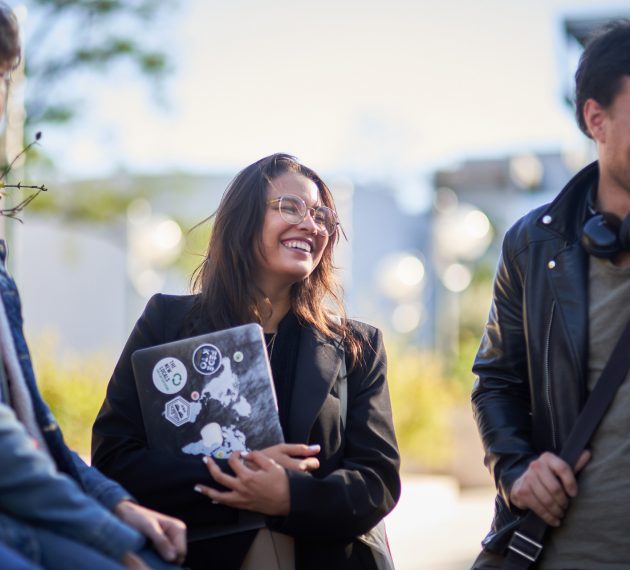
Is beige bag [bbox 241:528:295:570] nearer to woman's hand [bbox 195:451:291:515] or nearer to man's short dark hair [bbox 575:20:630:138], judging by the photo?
woman's hand [bbox 195:451:291:515]

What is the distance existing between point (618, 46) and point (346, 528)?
1.73 meters

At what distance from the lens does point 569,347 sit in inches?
133

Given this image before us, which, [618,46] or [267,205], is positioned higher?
[618,46]

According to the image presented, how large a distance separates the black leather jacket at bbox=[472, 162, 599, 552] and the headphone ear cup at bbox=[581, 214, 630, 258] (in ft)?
0.23

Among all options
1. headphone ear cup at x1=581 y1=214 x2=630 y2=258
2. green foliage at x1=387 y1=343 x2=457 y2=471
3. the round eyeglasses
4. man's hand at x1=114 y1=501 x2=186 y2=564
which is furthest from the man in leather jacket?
green foliage at x1=387 y1=343 x2=457 y2=471

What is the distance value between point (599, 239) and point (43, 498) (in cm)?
183

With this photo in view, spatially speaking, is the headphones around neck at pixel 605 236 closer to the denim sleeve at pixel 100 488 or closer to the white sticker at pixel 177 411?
the white sticker at pixel 177 411

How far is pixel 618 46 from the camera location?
3.48 meters

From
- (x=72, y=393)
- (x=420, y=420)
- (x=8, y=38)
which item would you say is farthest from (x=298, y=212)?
(x=420, y=420)

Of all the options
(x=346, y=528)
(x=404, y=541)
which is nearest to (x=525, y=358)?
(x=346, y=528)

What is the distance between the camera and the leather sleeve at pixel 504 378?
3.50 metres

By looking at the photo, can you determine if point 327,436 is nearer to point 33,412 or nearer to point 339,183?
point 33,412

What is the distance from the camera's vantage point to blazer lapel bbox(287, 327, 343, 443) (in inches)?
141

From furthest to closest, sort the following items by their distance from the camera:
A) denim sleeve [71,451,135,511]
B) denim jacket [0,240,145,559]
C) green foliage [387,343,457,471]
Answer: green foliage [387,343,457,471] → denim sleeve [71,451,135,511] → denim jacket [0,240,145,559]
